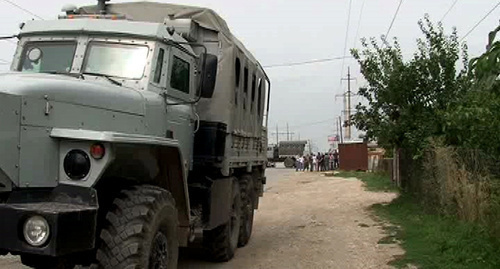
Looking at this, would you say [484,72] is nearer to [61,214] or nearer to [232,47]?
[61,214]

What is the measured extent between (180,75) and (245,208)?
4379 mm

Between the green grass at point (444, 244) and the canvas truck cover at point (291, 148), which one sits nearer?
the green grass at point (444, 244)

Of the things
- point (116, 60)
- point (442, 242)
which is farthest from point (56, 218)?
point (442, 242)

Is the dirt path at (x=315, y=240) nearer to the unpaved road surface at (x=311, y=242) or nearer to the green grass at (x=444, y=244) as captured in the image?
the unpaved road surface at (x=311, y=242)

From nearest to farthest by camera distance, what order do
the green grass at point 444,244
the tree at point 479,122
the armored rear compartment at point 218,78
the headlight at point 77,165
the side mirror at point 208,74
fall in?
the headlight at point 77,165 < the side mirror at point 208,74 < the armored rear compartment at point 218,78 < the green grass at point 444,244 < the tree at point 479,122

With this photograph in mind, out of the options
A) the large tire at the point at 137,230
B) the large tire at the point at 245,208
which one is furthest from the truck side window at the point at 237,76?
the large tire at the point at 137,230

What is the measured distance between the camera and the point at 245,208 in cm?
1072

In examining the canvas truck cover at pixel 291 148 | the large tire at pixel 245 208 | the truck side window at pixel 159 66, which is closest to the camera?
the truck side window at pixel 159 66

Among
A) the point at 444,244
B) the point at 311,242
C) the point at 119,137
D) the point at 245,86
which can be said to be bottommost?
the point at 311,242

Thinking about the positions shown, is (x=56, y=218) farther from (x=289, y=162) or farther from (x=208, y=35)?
(x=289, y=162)

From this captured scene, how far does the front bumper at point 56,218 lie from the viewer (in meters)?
4.07

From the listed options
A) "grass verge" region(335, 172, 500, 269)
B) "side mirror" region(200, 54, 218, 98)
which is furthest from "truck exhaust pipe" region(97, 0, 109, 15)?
"grass verge" region(335, 172, 500, 269)

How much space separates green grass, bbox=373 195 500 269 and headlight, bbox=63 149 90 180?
5404 millimetres

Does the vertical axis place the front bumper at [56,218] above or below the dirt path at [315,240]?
above
